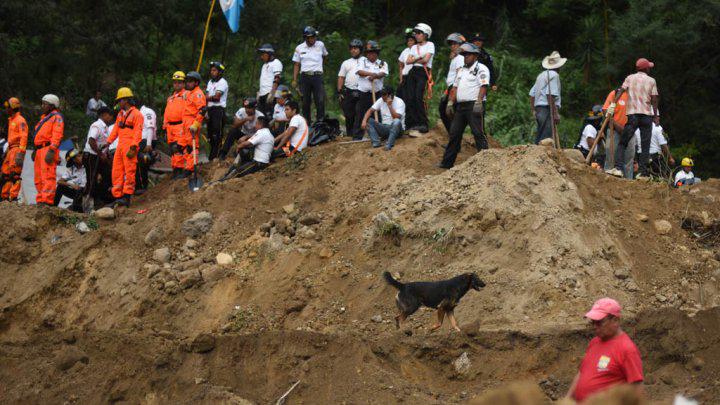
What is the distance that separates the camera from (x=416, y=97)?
15.8m

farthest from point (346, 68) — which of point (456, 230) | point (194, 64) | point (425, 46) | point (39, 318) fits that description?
point (194, 64)

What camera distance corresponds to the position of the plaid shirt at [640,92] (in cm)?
1460

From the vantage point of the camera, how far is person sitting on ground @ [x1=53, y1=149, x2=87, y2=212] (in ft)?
54.8

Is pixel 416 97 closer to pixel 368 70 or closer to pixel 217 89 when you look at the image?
pixel 368 70

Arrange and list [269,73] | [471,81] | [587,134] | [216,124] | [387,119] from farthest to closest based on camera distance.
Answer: [216,124], [269,73], [587,134], [387,119], [471,81]

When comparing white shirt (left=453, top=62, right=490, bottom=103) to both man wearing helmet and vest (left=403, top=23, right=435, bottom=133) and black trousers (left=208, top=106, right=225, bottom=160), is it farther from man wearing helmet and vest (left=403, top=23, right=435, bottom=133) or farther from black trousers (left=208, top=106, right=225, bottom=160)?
black trousers (left=208, top=106, right=225, bottom=160)

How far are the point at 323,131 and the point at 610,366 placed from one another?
10.4 metres

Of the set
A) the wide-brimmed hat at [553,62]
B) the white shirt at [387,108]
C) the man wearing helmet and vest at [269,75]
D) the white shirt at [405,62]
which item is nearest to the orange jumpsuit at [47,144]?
the man wearing helmet and vest at [269,75]

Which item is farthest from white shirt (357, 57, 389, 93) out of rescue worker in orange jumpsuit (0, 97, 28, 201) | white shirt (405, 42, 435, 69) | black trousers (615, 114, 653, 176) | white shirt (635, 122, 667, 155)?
rescue worker in orange jumpsuit (0, 97, 28, 201)

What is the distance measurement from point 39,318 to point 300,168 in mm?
4413

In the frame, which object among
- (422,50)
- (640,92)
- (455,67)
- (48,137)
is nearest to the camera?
Answer: (640,92)

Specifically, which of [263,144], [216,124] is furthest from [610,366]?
[216,124]

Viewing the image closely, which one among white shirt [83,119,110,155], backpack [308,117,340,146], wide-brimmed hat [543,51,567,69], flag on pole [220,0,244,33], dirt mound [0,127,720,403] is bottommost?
dirt mound [0,127,720,403]

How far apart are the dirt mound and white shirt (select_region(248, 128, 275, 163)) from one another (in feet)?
1.23
